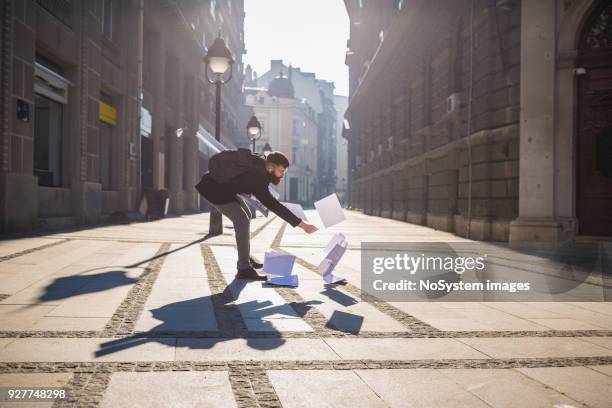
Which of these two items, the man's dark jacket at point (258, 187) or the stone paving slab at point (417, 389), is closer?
the stone paving slab at point (417, 389)

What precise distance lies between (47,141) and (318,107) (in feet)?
237

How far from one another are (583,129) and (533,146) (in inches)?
41.5

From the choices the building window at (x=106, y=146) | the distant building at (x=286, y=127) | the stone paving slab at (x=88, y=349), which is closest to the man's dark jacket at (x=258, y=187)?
the stone paving slab at (x=88, y=349)

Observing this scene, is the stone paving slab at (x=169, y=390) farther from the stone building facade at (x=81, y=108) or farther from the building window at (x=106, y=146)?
the building window at (x=106, y=146)

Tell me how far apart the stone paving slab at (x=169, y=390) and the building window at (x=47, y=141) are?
391 inches

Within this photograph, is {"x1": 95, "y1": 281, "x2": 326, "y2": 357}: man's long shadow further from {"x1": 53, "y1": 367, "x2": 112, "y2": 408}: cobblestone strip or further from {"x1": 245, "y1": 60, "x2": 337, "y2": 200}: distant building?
{"x1": 245, "y1": 60, "x2": 337, "y2": 200}: distant building

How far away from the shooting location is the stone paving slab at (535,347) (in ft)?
10.1

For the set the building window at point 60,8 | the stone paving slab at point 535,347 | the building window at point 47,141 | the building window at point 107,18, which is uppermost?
the building window at point 107,18

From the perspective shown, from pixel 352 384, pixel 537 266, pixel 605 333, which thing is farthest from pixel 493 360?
pixel 537 266

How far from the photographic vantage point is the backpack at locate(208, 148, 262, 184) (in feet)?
17.2

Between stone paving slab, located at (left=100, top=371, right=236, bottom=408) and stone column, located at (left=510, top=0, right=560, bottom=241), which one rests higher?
stone column, located at (left=510, top=0, right=560, bottom=241)

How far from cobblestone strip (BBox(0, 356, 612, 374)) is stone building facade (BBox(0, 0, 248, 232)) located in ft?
25.6

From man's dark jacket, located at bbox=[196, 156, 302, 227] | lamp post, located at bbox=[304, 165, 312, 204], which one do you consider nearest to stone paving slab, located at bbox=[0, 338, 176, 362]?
man's dark jacket, located at bbox=[196, 156, 302, 227]

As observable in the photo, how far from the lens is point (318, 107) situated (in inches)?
3236
